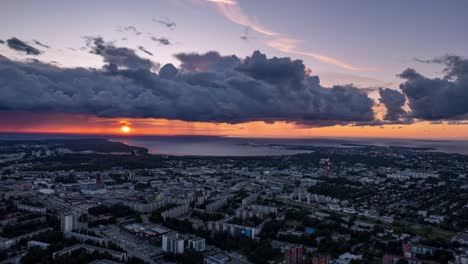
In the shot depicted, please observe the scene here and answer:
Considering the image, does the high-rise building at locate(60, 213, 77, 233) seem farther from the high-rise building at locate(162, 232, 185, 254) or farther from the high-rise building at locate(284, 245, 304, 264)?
the high-rise building at locate(284, 245, 304, 264)

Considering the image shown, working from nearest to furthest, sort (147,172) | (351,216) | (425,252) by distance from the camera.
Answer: (425,252) → (351,216) → (147,172)

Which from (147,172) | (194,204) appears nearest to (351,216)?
(194,204)

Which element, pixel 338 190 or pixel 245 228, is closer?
pixel 245 228

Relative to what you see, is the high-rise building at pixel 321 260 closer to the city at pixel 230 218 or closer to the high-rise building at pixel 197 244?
the city at pixel 230 218

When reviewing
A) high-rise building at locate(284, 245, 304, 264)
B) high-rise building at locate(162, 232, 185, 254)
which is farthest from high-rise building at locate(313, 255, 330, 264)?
high-rise building at locate(162, 232, 185, 254)

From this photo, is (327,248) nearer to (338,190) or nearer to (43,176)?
(338,190)

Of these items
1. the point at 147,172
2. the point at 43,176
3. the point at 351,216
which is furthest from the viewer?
the point at 147,172

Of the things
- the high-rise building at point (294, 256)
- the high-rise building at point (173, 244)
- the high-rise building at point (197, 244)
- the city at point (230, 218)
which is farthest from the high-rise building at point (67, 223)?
the high-rise building at point (294, 256)

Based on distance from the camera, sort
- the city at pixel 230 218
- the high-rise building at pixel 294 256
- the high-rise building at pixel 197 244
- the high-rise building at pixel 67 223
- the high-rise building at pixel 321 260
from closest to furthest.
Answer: the high-rise building at pixel 321 260 → the high-rise building at pixel 294 256 → the city at pixel 230 218 → the high-rise building at pixel 197 244 → the high-rise building at pixel 67 223
